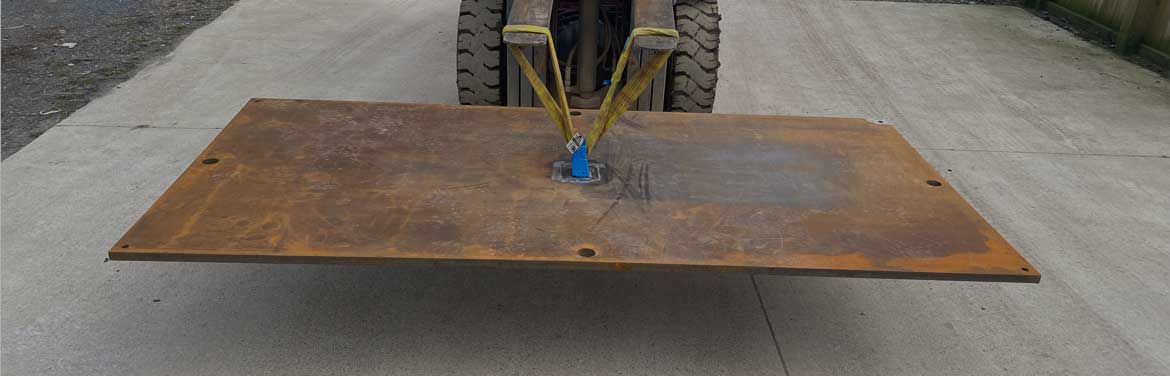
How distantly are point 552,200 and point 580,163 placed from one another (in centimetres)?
22

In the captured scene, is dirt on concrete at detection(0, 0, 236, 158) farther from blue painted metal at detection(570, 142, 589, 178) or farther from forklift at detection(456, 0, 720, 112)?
blue painted metal at detection(570, 142, 589, 178)

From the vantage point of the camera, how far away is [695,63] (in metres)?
3.60

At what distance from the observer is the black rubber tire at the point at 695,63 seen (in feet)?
11.8

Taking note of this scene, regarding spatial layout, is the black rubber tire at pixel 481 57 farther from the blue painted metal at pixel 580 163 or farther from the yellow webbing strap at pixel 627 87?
the blue painted metal at pixel 580 163

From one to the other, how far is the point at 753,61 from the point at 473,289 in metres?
3.38

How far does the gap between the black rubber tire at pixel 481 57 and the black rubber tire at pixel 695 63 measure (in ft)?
2.41

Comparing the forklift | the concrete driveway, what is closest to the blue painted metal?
the concrete driveway

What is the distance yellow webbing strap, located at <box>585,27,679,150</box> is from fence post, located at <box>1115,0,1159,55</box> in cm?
471

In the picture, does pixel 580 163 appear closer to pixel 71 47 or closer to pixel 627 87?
pixel 627 87

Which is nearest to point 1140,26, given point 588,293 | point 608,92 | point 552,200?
point 608,92

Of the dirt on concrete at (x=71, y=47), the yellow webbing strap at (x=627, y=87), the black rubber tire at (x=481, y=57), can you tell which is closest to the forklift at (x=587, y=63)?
the black rubber tire at (x=481, y=57)

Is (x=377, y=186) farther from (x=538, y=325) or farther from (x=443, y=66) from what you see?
(x=443, y=66)

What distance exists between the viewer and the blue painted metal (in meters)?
2.60

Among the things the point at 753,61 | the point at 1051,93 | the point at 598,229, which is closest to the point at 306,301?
the point at 598,229
